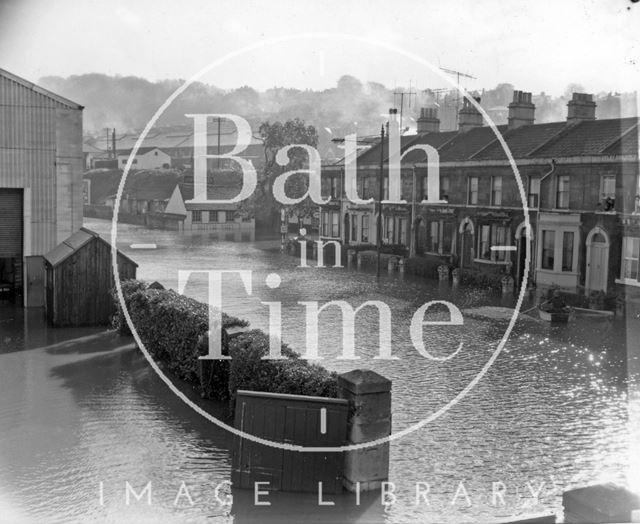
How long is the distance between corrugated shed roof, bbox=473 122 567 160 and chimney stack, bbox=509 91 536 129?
64 cm

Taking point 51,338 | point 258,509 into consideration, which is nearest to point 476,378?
point 258,509

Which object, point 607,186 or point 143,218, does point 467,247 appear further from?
point 143,218

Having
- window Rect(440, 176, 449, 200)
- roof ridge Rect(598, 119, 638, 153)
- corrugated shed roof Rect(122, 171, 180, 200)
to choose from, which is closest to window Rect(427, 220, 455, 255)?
window Rect(440, 176, 449, 200)

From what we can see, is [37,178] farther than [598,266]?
No

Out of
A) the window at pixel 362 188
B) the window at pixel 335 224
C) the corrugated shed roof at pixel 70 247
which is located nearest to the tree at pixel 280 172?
the window at pixel 335 224

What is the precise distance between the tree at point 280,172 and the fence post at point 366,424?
179 ft

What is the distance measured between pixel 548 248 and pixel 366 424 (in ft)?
83.9

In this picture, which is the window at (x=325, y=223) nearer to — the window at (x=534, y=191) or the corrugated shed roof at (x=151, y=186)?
the window at (x=534, y=191)

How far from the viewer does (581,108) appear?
3684 cm

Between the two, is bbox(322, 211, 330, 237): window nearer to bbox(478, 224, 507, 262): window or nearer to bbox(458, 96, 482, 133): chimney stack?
bbox(458, 96, 482, 133): chimney stack

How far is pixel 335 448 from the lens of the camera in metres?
10.8

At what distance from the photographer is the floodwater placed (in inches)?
414

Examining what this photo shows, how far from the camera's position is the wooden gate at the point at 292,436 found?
35.4 ft

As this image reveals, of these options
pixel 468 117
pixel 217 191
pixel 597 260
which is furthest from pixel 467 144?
pixel 217 191
